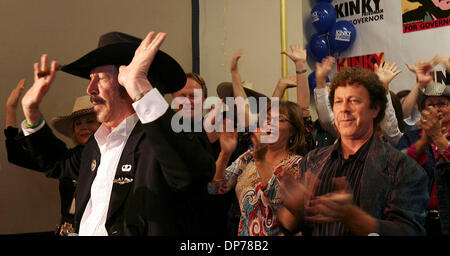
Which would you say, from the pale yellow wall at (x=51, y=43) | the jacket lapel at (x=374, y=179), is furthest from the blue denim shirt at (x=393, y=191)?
the pale yellow wall at (x=51, y=43)

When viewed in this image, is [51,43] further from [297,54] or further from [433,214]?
[433,214]

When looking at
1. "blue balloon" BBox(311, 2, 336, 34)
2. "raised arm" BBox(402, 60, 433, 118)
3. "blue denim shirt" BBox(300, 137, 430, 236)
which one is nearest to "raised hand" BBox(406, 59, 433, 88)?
"raised arm" BBox(402, 60, 433, 118)

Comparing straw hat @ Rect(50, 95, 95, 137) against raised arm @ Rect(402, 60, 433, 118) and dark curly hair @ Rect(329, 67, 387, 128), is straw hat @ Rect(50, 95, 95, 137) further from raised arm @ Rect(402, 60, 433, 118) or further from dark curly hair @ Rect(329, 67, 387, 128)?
raised arm @ Rect(402, 60, 433, 118)

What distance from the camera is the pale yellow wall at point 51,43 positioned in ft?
7.68

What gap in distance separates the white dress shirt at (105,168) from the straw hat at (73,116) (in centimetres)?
79

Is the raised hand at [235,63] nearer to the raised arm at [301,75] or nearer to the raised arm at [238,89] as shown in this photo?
the raised arm at [238,89]

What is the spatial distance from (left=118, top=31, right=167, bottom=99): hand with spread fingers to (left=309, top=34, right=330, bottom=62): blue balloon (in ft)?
3.78

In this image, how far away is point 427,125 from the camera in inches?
64.9

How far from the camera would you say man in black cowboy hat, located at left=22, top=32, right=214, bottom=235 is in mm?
1304

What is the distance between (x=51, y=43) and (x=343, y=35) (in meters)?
1.49

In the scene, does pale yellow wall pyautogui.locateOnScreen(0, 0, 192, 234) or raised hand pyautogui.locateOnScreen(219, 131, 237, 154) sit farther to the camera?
pale yellow wall pyautogui.locateOnScreen(0, 0, 192, 234)

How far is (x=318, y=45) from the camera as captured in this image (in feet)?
7.96
